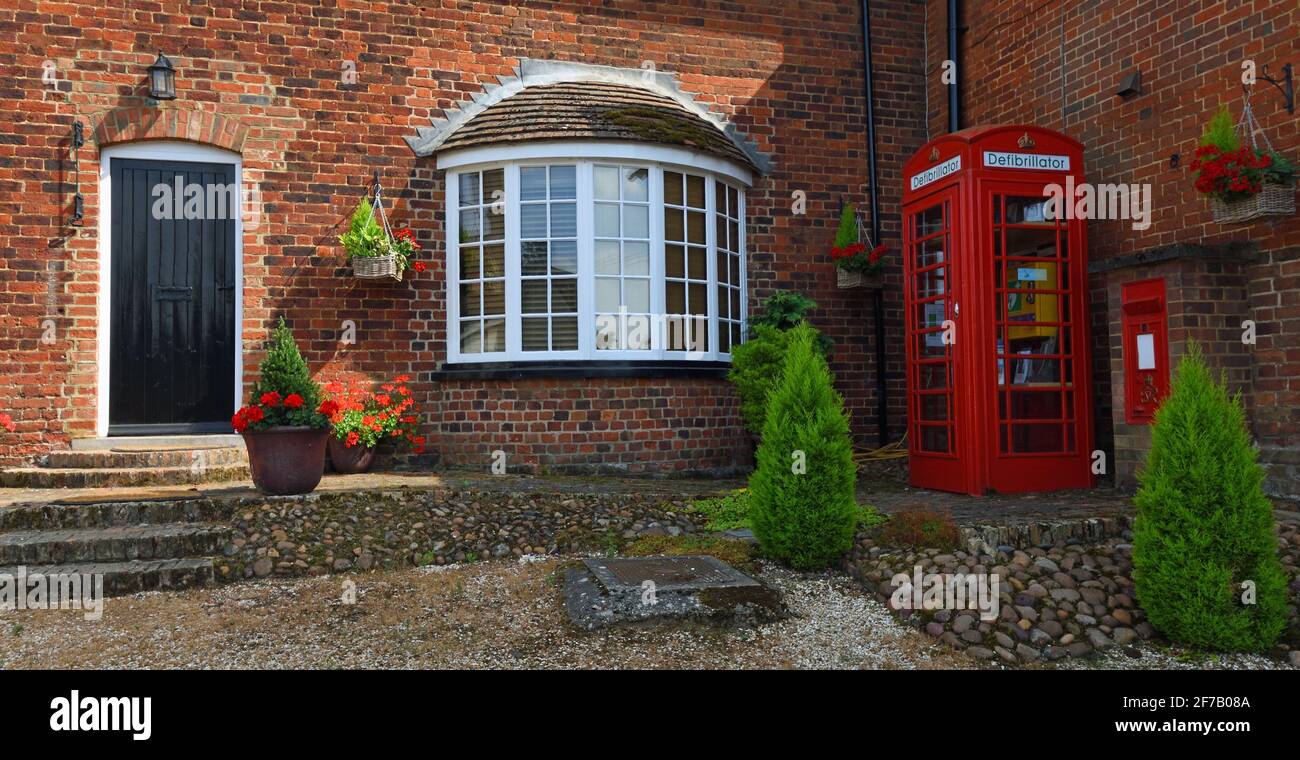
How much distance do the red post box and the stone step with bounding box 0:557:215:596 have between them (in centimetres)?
678

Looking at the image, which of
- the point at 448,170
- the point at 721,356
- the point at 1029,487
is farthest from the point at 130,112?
the point at 1029,487

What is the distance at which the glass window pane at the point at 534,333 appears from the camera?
8.95 m

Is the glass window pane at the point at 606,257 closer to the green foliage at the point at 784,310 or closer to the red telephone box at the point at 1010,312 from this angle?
the green foliage at the point at 784,310

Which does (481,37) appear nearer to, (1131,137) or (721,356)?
(721,356)

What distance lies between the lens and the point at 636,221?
9.06 m

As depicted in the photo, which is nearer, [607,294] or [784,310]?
[607,294]

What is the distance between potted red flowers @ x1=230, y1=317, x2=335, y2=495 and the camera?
666 cm

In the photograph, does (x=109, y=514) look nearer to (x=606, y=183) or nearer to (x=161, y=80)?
(x=161, y=80)

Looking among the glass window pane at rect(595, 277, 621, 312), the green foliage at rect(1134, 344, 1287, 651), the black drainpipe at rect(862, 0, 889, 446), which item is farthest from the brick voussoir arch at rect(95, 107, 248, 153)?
the green foliage at rect(1134, 344, 1287, 651)

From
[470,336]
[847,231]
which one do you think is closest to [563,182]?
[470,336]

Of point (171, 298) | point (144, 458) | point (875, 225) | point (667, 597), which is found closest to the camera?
point (667, 597)

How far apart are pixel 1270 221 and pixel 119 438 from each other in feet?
32.0

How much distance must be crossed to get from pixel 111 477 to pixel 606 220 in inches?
194

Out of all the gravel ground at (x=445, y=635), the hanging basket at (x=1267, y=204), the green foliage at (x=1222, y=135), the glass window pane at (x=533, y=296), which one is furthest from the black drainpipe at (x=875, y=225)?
the gravel ground at (x=445, y=635)
